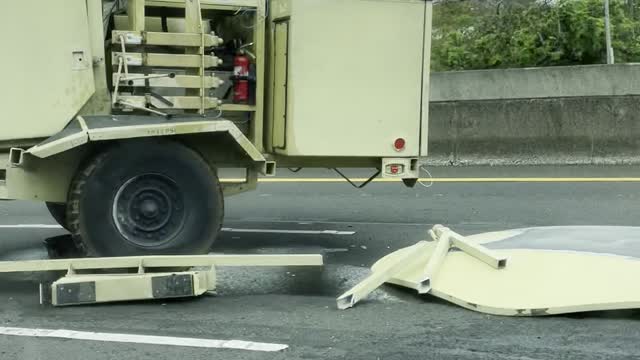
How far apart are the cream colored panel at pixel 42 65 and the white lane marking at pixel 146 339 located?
65.0 inches

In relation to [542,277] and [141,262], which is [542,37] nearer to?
Result: [542,277]

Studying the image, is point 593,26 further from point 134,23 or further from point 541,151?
point 134,23

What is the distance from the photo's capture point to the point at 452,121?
44.7 feet

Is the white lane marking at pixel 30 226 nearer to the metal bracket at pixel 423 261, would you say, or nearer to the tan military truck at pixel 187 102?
the tan military truck at pixel 187 102

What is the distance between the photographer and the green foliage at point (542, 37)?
1585 cm

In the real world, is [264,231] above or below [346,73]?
below

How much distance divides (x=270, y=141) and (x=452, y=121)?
7.64 metres

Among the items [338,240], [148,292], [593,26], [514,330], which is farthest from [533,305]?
[593,26]

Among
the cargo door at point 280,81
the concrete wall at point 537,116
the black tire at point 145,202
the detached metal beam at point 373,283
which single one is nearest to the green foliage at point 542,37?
the concrete wall at point 537,116

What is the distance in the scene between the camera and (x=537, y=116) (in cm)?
1319

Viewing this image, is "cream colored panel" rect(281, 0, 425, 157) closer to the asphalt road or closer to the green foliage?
the asphalt road

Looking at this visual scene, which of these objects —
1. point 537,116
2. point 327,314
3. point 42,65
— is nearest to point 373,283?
point 327,314

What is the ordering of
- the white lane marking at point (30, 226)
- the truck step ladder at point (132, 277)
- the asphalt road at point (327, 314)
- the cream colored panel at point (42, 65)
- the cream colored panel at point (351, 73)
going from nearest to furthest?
1. the asphalt road at point (327, 314)
2. the truck step ladder at point (132, 277)
3. the cream colored panel at point (42, 65)
4. the cream colored panel at point (351, 73)
5. the white lane marking at point (30, 226)

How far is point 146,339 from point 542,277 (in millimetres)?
2591
